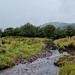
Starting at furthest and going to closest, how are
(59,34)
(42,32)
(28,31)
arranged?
1. (28,31)
2. (42,32)
3. (59,34)

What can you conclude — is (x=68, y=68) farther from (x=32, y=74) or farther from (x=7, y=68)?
(x=7, y=68)

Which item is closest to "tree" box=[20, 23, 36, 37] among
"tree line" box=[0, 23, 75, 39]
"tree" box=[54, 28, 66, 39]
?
"tree line" box=[0, 23, 75, 39]

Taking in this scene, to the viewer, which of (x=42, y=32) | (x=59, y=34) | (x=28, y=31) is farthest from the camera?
(x=28, y=31)

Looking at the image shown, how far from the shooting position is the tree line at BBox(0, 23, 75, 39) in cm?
10838

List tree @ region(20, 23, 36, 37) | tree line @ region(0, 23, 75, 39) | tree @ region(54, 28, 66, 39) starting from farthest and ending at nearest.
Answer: tree @ region(20, 23, 36, 37)
tree line @ region(0, 23, 75, 39)
tree @ region(54, 28, 66, 39)

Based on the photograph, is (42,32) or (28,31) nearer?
(42,32)

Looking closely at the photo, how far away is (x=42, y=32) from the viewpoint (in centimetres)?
11381

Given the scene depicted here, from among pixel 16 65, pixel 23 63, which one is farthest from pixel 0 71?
pixel 23 63

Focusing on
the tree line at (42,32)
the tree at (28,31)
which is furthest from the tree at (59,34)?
the tree at (28,31)

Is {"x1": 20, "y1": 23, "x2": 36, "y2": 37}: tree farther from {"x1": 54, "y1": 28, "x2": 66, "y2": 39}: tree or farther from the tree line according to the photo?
{"x1": 54, "y1": 28, "x2": 66, "y2": 39}: tree

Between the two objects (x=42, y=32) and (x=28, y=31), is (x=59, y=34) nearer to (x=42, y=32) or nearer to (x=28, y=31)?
(x=42, y=32)

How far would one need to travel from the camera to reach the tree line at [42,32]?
10838 centimetres

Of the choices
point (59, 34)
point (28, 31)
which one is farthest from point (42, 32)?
point (59, 34)

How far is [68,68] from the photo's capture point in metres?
22.7
